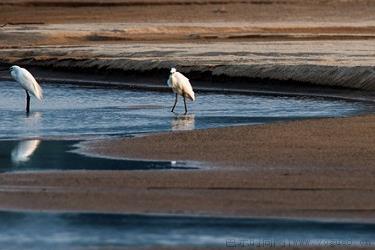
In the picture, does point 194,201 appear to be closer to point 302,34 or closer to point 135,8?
point 302,34

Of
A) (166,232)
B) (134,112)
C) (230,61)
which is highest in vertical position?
(230,61)

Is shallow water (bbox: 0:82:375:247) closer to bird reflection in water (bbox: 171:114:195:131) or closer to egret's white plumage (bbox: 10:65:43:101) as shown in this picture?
bird reflection in water (bbox: 171:114:195:131)

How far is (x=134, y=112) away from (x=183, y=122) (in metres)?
2.20

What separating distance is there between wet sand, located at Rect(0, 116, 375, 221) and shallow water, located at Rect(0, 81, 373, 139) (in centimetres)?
211

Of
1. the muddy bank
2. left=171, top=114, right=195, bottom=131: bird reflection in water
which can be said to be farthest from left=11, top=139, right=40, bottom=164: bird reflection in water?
the muddy bank

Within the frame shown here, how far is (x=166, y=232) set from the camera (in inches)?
422

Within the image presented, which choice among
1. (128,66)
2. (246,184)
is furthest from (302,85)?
(246,184)

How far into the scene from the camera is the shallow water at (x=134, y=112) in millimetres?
19469

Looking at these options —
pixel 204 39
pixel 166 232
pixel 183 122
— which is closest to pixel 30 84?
pixel 183 122

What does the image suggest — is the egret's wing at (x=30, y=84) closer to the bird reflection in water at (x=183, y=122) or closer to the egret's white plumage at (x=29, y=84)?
the egret's white plumage at (x=29, y=84)

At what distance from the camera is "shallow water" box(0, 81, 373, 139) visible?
1947 centimetres

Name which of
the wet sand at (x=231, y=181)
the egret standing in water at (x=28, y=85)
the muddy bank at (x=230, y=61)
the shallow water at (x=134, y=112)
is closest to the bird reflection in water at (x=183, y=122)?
the shallow water at (x=134, y=112)

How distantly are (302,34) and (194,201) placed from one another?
105 feet

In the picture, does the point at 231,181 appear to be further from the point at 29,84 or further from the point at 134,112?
the point at 29,84
